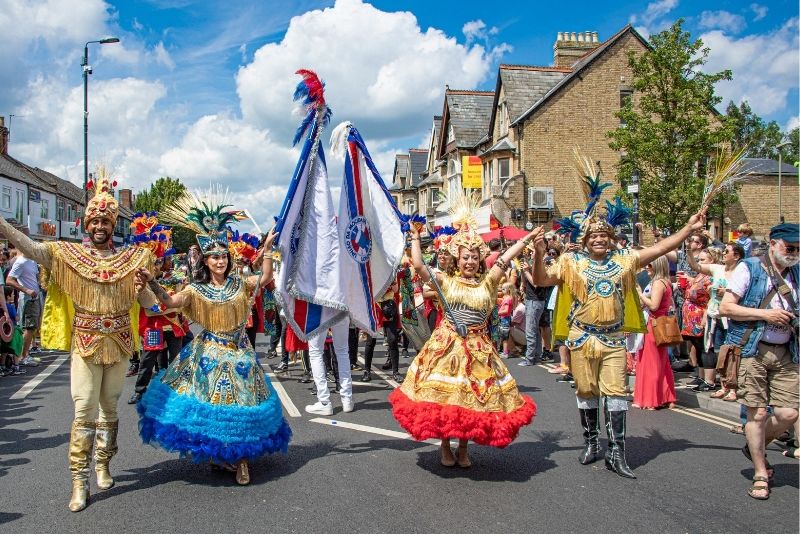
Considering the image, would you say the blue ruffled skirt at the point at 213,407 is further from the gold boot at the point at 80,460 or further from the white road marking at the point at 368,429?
the white road marking at the point at 368,429

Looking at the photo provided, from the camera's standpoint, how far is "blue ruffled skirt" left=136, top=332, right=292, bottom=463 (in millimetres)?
4777

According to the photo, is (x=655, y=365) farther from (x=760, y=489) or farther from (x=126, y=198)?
(x=126, y=198)

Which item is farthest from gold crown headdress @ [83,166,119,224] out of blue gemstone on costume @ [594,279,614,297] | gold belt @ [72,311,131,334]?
blue gemstone on costume @ [594,279,614,297]

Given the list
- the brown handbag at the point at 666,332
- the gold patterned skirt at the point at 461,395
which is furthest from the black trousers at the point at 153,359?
the brown handbag at the point at 666,332

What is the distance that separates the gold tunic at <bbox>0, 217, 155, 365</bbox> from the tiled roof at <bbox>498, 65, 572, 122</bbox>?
94.1 feet

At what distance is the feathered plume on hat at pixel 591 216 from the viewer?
5.79m

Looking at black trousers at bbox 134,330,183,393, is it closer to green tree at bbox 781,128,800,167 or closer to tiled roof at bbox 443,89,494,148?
tiled roof at bbox 443,89,494,148

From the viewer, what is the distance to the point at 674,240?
5.41 metres

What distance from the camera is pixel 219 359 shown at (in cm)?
505

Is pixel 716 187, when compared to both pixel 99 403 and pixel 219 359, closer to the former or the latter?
pixel 219 359

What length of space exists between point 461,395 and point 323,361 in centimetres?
286

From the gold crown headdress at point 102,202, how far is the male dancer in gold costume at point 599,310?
340 cm

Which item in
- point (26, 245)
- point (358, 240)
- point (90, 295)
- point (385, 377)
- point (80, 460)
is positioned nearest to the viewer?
point (26, 245)

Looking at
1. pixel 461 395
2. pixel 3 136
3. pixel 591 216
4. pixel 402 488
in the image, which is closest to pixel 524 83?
pixel 591 216
